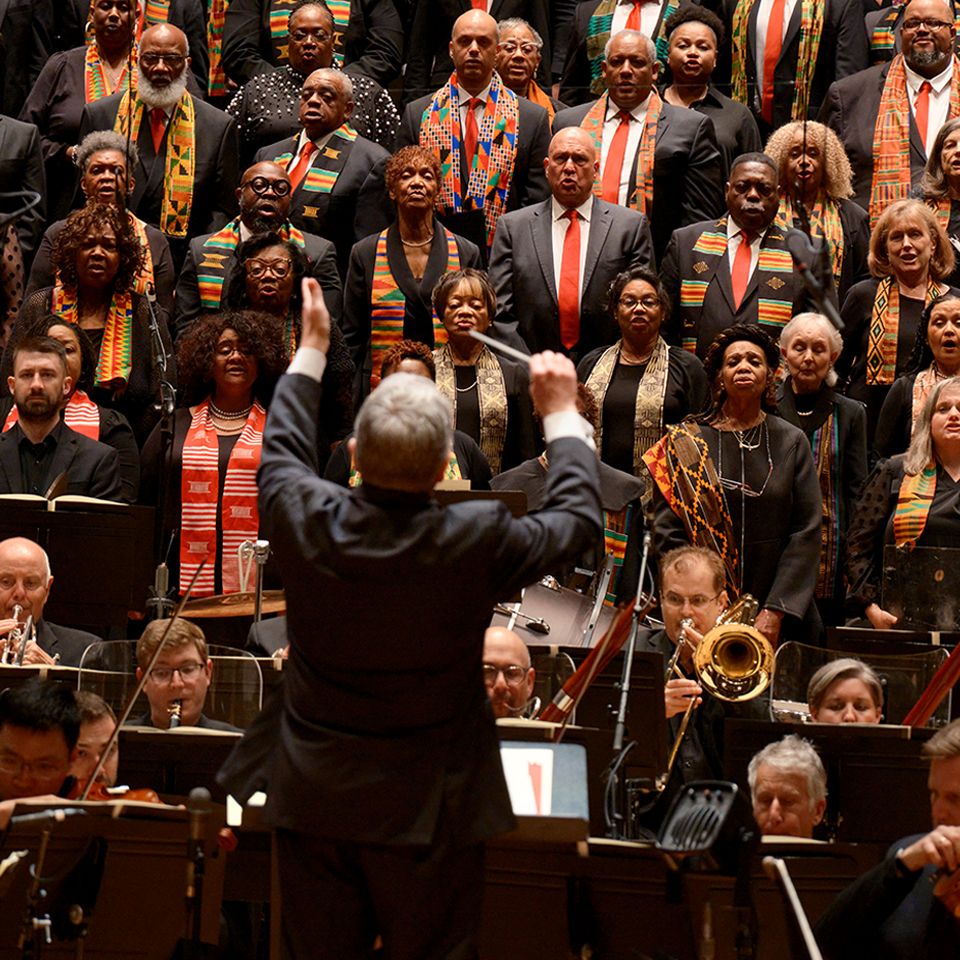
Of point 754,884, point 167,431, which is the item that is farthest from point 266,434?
point 167,431

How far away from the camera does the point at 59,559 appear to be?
6.23m

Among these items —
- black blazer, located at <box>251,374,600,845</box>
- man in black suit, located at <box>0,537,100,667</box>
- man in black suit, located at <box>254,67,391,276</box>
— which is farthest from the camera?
man in black suit, located at <box>254,67,391,276</box>

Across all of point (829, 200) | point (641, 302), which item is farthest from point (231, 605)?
point (829, 200)

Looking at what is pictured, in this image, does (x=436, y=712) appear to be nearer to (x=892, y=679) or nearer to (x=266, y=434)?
(x=266, y=434)

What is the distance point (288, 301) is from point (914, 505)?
9.04 ft

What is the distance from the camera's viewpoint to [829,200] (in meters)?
8.53

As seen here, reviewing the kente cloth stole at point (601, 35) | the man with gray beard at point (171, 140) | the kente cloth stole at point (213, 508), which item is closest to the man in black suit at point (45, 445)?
the kente cloth stole at point (213, 508)

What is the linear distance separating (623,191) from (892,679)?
3487 mm

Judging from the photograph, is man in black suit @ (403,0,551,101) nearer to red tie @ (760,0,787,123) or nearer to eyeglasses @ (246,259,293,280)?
red tie @ (760,0,787,123)

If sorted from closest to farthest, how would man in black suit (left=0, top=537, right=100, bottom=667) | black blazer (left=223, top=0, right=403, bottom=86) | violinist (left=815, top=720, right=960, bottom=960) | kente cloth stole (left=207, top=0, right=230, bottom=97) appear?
violinist (left=815, top=720, right=960, bottom=960) < man in black suit (left=0, top=537, right=100, bottom=667) < black blazer (left=223, top=0, right=403, bottom=86) < kente cloth stole (left=207, top=0, right=230, bottom=97)

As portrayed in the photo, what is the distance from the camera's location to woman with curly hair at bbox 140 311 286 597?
281 inches

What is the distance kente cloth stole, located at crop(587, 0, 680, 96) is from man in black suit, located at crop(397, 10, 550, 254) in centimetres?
83

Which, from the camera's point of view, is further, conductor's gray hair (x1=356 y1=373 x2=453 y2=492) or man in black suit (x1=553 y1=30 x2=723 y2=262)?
man in black suit (x1=553 y1=30 x2=723 y2=262)

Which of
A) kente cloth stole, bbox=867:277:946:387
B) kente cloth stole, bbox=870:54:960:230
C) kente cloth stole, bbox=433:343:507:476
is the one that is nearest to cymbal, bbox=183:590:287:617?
kente cloth stole, bbox=433:343:507:476
